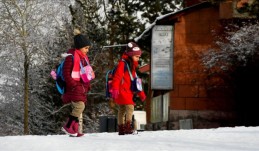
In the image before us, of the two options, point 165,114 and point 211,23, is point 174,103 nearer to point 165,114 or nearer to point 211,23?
point 165,114

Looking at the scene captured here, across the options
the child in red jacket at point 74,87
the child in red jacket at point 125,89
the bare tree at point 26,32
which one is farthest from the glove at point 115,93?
the bare tree at point 26,32

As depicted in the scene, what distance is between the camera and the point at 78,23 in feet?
124

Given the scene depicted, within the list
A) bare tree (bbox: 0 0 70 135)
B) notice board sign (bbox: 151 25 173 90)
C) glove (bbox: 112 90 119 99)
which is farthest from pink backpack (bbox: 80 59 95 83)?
bare tree (bbox: 0 0 70 135)

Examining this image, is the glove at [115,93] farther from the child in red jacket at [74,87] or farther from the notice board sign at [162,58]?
the notice board sign at [162,58]

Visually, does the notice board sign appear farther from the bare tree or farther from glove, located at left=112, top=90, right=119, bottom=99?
glove, located at left=112, top=90, right=119, bottom=99

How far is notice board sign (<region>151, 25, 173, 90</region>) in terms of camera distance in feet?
87.2

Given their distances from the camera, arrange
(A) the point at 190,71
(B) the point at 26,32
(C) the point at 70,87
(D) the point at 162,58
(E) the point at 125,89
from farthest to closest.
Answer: (B) the point at 26,32 → (D) the point at 162,58 → (A) the point at 190,71 → (E) the point at 125,89 → (C) the point at 70,87

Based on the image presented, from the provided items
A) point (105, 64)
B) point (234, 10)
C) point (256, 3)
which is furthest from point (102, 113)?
point (256, 3)

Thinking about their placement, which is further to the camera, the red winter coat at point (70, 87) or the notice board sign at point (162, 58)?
the notice board sign at point (162, 58)

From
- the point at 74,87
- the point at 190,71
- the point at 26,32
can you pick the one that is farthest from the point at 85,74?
the point at 26,32

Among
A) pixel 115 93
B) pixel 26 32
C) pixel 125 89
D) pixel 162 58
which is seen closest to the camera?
pixel 115 93

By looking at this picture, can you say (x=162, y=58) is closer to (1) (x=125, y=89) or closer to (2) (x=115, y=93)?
(1) (x=125, y=89)

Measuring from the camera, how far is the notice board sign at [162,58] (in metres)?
26.6

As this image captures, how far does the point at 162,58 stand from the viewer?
88.1ft
